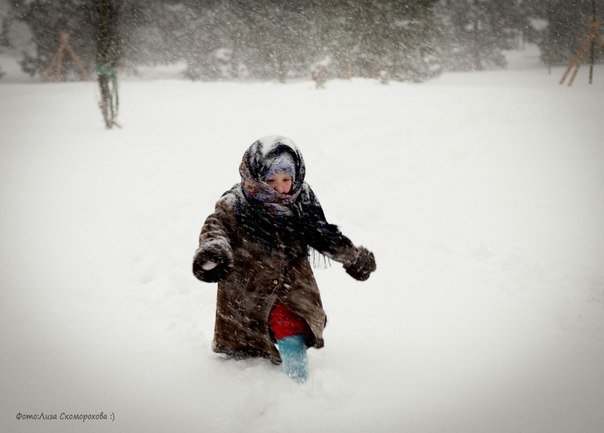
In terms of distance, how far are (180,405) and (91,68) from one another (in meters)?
26.9

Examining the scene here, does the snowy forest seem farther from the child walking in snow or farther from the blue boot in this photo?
the blue boot

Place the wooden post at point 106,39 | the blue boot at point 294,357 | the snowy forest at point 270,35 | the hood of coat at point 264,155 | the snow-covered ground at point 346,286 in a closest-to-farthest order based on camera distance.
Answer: the hood of coat at point 264,155 < the snow-covered ground at point 346,286 < the blue boot at point 294,357 < the wooden post at point 106,39 < the snowy forest at point 270,35

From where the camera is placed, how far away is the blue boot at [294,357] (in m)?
2.50

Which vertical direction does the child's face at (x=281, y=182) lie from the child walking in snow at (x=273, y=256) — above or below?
above

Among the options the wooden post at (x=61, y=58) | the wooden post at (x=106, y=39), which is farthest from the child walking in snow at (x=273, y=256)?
the wooden post at (x=61, y=58)

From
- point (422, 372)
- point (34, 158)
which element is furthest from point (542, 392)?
point (34, 158)

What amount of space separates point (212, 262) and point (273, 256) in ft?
1.58

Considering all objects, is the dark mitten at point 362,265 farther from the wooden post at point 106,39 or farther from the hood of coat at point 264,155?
the wooden post at point 106,39

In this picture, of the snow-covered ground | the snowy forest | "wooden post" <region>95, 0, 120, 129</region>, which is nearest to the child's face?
the snow-covered ground

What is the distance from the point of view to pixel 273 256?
8.02 feet

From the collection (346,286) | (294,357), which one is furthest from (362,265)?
(346,286)

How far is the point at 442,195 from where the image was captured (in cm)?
620

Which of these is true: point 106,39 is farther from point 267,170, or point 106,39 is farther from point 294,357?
point 294,357

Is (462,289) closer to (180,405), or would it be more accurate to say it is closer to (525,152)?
(180,405)
